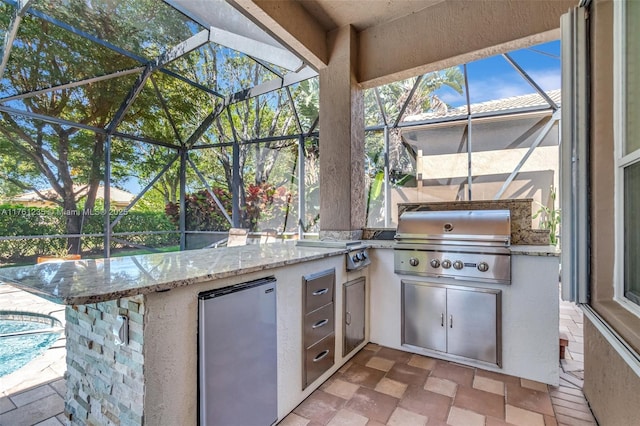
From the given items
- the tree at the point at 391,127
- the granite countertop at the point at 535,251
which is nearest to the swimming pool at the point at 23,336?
the granite countertop at the point at 535,251

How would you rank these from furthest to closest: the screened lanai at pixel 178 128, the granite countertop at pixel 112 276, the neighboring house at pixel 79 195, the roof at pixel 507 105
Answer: the neighboring house at pixel 79 195
the roof at pixel 507 105
the screened lanai at pixel 178 128
the granite countertop at pixel 112 276

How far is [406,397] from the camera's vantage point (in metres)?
2.02

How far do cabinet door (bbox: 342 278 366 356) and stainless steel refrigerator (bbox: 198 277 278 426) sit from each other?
907 millimetres

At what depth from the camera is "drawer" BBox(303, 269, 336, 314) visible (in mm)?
1983

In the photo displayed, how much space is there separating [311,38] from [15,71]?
16.3 feet

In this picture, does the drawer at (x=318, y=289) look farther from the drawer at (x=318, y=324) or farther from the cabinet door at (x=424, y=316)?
the cabinet door at (x=424, y=316)

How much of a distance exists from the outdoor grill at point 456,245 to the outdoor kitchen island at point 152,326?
0.27 metres

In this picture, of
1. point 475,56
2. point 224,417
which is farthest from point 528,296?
point 224,417

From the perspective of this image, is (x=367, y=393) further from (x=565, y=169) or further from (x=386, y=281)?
(x=565, y=169)

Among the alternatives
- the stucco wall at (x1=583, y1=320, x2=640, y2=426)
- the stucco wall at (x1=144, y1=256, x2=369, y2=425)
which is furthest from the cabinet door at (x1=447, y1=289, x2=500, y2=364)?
the stucco wall at (x1=144, y1=256, x2=369, y2=425)

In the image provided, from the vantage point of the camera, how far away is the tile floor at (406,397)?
179 cm

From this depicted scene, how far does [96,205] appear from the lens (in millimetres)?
6164

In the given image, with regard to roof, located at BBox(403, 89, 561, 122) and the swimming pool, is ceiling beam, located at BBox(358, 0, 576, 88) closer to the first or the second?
roof, located at BBox(403, 89, 561, 122)

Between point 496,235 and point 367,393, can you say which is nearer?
point 367,393
